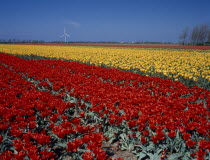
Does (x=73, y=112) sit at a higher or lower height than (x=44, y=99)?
lower

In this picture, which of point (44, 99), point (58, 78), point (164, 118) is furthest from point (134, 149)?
point (58, 78)

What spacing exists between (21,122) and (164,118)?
278cm

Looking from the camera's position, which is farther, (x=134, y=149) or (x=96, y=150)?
(x=134, y=149)

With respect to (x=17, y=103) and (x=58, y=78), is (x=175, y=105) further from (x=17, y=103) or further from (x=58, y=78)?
(x=58, y=78)

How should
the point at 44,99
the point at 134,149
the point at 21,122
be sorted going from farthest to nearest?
the point at 44,99 < the point at 134,149 < the point at 21,122

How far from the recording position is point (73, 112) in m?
6.05

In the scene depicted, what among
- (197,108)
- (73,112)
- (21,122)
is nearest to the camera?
(21,122)

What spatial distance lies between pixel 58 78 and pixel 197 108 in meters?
5.40

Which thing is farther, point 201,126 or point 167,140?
point 167,140

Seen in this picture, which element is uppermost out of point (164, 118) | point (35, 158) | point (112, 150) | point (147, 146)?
point (164, 118)

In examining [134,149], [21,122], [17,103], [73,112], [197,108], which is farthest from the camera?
[73,112]

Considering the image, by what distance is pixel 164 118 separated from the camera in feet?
11.8

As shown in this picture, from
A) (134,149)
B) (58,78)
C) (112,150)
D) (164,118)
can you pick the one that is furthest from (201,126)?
(58,78)

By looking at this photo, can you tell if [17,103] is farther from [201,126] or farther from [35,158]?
[201,126]
